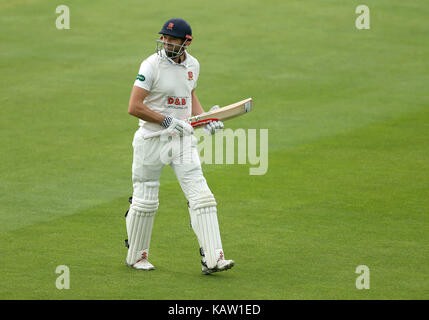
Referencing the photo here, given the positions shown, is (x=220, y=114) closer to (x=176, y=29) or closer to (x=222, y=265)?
(x=176, y=29)

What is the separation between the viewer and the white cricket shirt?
793cm

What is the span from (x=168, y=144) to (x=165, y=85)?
569 millimetres

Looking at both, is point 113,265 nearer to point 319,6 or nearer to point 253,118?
point 253,118

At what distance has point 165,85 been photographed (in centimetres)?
798

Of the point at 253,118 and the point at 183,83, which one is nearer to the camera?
the point at 183,83

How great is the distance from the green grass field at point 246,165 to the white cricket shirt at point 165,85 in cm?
151

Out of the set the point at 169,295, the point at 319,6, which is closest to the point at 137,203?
the point at 169,295

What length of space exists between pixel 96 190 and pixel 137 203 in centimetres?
281

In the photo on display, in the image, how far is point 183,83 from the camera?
26.5 ft

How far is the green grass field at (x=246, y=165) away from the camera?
7934 millimetres

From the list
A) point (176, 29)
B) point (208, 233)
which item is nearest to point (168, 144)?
point (208, 233)

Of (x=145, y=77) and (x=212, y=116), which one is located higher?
(x=145, y=77)

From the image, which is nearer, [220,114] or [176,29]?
[176,29]

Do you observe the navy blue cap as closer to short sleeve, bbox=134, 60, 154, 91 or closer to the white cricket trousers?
short sleeve, bbox=134, 60, 154, 91
